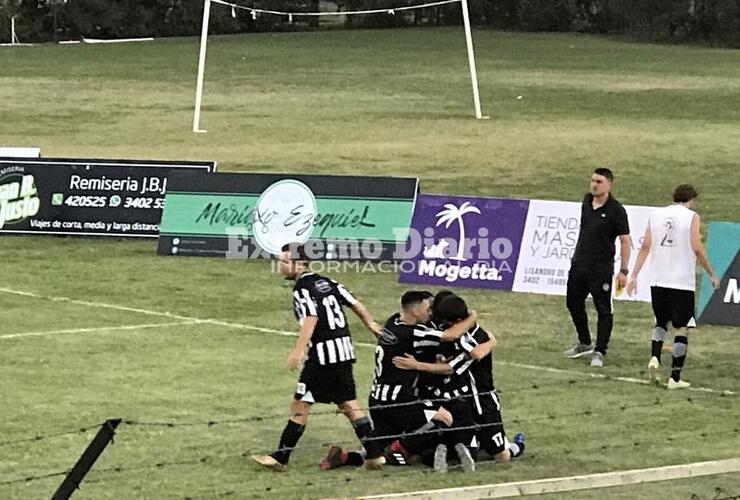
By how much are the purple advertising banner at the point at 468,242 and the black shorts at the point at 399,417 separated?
829cm

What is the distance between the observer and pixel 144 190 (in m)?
24.2

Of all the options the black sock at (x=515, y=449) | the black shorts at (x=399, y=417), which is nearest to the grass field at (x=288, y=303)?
the black sock at (x=515, y=449)

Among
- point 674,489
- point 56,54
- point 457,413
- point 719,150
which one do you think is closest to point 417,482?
point 457,413

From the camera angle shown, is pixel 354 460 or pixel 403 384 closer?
pixel 354 460

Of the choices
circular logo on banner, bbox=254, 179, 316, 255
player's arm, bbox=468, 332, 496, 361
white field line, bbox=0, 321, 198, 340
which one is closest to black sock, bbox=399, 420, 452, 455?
player's arm, bbox=468, 332, 496, 361

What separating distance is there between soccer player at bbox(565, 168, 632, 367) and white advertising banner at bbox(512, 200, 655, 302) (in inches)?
130

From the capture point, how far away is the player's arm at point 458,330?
1195 centimetres

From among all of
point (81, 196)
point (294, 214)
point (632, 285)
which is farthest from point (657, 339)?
point (81, 196)

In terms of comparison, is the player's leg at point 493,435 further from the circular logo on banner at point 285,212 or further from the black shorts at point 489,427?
the circular logo on banner at point 285,212

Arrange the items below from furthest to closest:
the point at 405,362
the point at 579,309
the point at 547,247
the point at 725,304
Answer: the point at 547,247
the point at 725,304
the point at 579,309
the point at 405,362

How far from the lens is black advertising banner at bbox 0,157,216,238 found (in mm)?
24312

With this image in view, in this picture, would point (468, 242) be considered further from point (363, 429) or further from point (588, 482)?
point (588, 482)

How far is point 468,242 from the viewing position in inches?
800

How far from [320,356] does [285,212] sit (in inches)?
422
